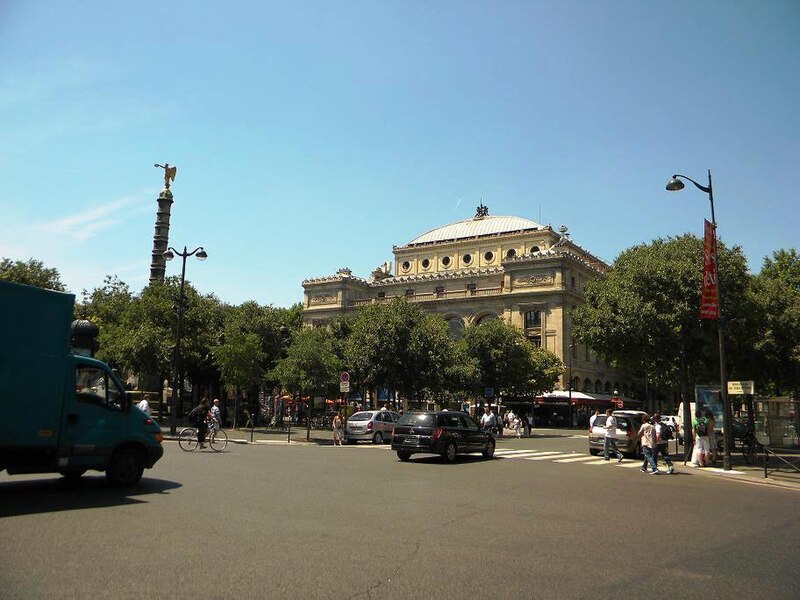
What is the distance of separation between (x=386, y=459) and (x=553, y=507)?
33.4 ft

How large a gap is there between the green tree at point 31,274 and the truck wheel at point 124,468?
4138 cm

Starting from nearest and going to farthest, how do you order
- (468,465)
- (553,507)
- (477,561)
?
(477,561), (553,507), (468,465)

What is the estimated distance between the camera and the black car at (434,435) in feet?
63.3

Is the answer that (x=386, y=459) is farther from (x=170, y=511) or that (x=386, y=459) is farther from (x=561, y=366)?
(x=561, y=366)

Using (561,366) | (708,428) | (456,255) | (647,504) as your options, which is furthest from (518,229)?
(647,504)

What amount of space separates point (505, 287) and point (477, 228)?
672 inches

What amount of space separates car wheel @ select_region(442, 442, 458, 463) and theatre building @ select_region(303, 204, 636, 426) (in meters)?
42.8

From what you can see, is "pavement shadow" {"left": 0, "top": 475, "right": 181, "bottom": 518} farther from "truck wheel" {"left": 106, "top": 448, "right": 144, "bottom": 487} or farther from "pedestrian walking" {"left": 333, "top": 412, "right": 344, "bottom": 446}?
"pedestrian walking" {"left": 333, "top": 412, "right": 344, "bottom": 446}

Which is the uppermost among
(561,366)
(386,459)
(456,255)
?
(456,255)

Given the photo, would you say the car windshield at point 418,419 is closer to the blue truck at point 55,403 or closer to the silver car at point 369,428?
the blue truck at point 55,403

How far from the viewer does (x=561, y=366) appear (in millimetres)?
66812

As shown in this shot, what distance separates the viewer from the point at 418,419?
65.2 feet

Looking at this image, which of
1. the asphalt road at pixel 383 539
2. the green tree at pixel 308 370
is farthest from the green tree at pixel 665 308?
the green tree at pixel 308 370

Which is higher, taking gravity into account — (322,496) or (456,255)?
(456,255)
